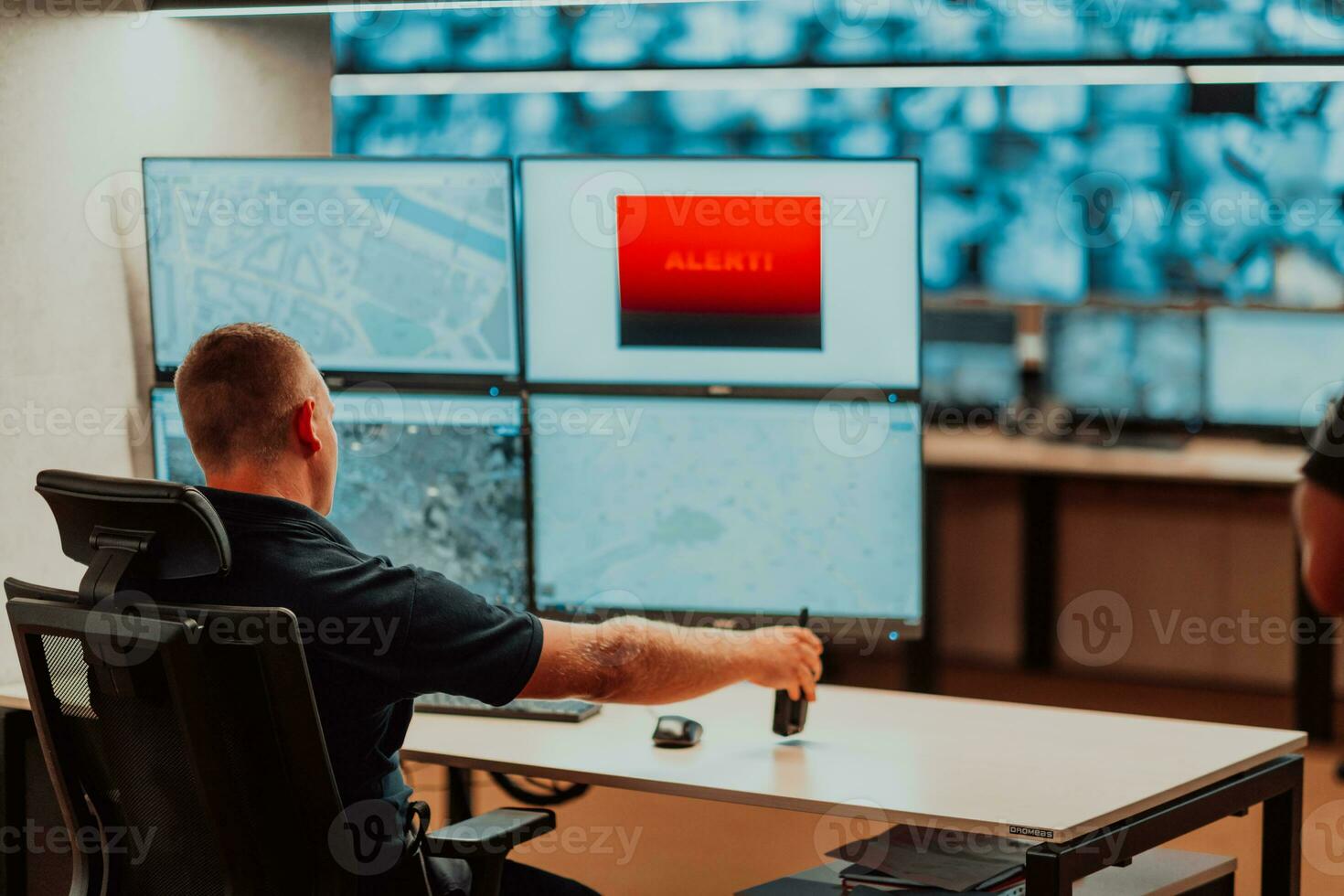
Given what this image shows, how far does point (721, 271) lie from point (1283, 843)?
1200 mm

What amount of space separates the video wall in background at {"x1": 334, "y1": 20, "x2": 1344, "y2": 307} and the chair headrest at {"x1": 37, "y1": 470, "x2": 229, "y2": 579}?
416cm

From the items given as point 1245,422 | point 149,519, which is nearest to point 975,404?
point 1245,422

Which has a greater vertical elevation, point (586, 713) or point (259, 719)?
point (259, 719)

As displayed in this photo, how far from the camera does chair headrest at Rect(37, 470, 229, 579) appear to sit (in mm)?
1673

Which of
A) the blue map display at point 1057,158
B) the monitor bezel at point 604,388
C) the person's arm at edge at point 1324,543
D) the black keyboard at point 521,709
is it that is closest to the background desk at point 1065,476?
the blue map display at point 1057,158

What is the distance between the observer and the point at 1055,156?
5.99 m

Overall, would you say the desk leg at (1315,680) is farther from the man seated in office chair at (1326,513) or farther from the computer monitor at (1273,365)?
the man seated in office chair at (1326,513)

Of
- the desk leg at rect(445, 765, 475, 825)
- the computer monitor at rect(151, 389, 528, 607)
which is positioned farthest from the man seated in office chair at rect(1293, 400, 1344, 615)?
the desk leg at rect(445, 765, 475, 825)

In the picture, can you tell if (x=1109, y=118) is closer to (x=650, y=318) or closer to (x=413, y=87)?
(x=413, y=87)

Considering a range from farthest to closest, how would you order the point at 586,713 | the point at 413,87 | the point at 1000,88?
the point at 1000,88 < the point at 413,87 < the point at 586,713

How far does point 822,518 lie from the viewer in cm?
246

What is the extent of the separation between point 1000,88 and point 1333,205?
131 cm

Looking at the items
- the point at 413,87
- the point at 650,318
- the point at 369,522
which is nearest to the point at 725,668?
the point at 650,318

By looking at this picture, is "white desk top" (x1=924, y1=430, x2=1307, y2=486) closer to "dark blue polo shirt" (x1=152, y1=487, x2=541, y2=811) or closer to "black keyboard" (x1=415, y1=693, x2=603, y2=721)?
"black keyboard" (x1=415, y1=693, x2=603, y2=721)
